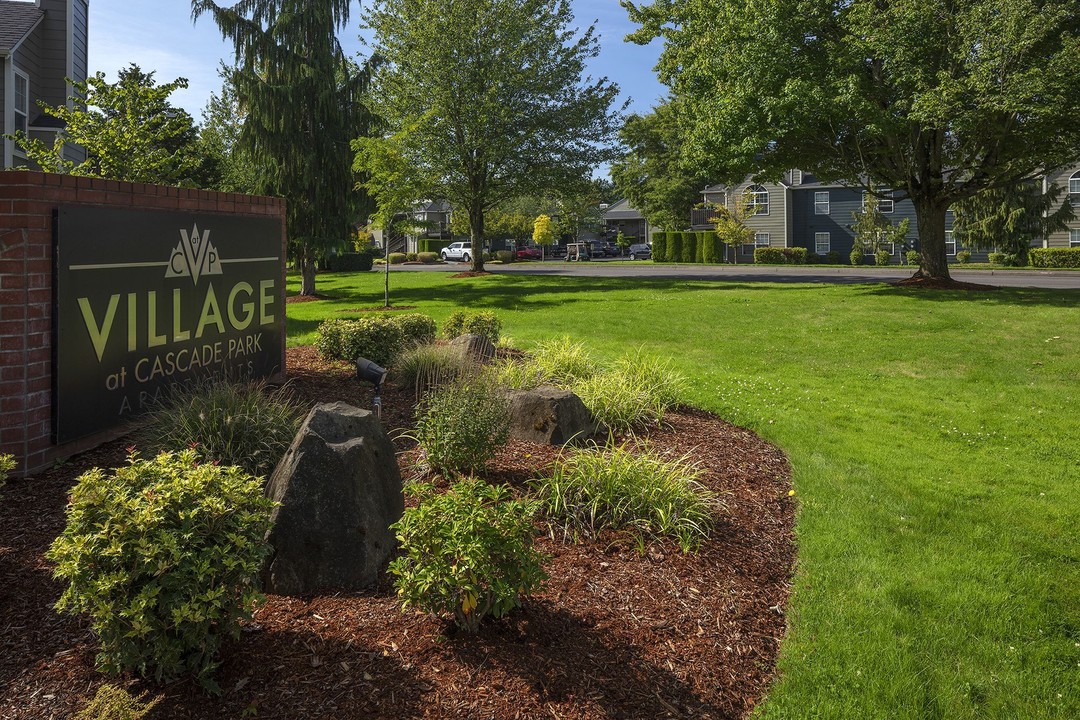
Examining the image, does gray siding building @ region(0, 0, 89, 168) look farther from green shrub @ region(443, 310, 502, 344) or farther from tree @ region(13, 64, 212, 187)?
green shrub @ region(443, 310, 502, 344)

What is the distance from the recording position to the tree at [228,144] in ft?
79.1

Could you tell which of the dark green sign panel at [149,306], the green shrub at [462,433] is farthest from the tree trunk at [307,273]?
the green shrub at [462,433]

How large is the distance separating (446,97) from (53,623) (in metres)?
27.1

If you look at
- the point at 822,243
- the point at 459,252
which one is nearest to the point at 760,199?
the point at 822,243

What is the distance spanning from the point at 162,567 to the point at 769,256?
48.6m

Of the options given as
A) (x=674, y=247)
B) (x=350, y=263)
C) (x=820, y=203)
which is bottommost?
(x=350, y=263)

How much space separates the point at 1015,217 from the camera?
38094mm

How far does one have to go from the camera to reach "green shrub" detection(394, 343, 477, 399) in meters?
7.73

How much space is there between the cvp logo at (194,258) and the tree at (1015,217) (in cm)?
3945

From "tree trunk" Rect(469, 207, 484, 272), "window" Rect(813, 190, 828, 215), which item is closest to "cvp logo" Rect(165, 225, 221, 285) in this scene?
"tree trunk" Rect(469, 207, 484, 272)

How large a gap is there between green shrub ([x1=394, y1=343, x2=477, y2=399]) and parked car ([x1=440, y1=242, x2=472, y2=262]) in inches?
1983

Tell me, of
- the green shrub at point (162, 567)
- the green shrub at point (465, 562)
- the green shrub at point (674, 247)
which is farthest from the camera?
the green shrub at point (674, 247)

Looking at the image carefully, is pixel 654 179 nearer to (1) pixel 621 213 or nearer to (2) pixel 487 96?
(1) pixel 621 213

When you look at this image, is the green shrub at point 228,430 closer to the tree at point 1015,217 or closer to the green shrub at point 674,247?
the tree at point 1015,217
